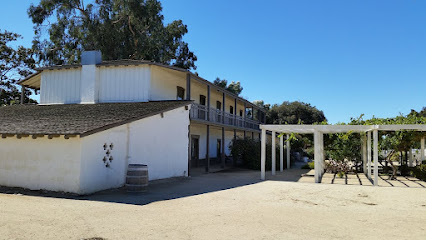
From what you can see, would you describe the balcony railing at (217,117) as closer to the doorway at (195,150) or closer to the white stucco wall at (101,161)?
the doorway at (195,150)

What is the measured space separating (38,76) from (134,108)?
10.7 meters

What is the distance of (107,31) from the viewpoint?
3034 centimetres

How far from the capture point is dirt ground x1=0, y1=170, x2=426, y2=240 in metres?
6.13

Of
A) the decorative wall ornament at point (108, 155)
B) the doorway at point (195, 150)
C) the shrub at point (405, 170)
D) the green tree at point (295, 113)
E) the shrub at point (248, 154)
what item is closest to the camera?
the decorative wall ornament at point (108, 155)

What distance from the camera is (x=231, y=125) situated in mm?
24500

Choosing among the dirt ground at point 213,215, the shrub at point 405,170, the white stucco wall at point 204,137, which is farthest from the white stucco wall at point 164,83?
the shrub at point 405,170

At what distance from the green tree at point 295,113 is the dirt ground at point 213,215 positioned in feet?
129

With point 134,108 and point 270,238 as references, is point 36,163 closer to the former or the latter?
point 134,108

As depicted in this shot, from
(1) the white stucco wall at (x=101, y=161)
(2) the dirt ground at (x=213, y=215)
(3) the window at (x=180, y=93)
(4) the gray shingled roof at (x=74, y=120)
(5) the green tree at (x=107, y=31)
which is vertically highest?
(5) the green tree at (x=107, y=31)

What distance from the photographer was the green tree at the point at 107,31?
30500 mm

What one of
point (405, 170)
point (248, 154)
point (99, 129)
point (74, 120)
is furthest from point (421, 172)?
point (74, 120)

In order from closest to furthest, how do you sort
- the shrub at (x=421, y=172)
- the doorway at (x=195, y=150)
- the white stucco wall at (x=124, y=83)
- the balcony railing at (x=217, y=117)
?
the shrub at (x=421, y=172) < the white stucco wall at (x=124, y=83) < the balcony railing at (x=217, y=117) < the doorway at (x=195, y=150)

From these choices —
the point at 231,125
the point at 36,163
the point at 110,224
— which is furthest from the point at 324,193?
the point at 231,125

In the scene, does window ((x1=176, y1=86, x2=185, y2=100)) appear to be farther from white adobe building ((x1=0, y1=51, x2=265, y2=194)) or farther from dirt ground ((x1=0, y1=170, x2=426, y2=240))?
dirt ground ((x1=0, y1=170, x2=426, y2=240))
